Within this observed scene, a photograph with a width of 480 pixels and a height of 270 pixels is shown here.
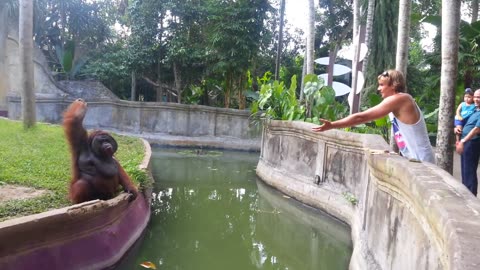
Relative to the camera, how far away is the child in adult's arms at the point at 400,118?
359 cm

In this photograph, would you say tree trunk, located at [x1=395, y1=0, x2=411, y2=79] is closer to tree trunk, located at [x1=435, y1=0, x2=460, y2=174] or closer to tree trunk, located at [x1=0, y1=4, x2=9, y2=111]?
tree trunk, located at [x1=435, y1=0, x2=460, y2=174]

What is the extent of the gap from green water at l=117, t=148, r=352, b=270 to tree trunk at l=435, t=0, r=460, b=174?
1.91m

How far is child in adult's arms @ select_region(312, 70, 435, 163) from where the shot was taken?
3.59 meters

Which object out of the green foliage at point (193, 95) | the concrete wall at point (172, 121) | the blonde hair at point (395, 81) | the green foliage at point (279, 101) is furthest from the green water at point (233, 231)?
the green foliage at point (193, 95)

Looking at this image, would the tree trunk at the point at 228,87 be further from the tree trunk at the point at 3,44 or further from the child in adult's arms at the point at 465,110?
the child in adult's arms at the point at 465,110

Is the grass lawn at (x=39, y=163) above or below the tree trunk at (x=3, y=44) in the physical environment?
below

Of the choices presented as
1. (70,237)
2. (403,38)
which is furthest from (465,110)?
(70,237)

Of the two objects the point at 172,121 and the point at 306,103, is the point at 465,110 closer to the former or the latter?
the point at 306,103

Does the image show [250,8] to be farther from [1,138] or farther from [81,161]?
[81,161]

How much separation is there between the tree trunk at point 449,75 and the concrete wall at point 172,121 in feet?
37.0

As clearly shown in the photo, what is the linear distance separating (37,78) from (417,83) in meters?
14.6

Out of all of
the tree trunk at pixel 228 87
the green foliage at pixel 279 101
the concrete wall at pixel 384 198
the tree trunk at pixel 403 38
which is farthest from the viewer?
the tree trunk at pixel 228 87

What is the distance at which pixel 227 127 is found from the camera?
54.9 ft

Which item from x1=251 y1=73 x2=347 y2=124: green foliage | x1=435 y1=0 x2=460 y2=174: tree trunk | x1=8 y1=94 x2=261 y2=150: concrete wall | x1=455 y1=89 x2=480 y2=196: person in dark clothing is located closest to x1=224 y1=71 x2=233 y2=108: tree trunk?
x1=8 y1=94 x2=261 y2=150: concrete wall
